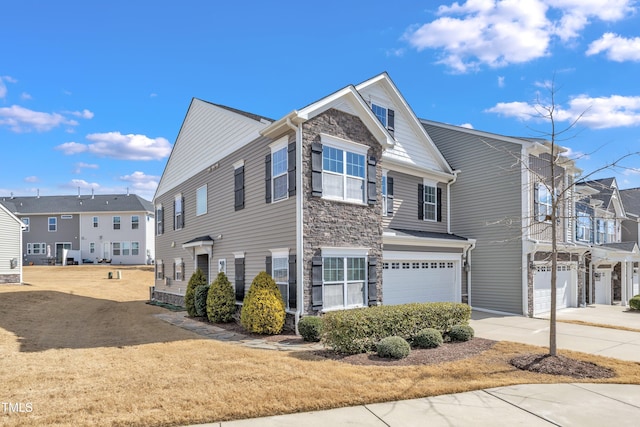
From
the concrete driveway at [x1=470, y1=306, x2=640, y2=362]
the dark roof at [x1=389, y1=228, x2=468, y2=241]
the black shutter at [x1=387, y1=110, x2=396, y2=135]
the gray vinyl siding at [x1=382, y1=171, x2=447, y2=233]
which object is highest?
the black shutter at [x1=387, y1=110, x2=396, y2=135]

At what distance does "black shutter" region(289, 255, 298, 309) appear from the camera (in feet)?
38.2

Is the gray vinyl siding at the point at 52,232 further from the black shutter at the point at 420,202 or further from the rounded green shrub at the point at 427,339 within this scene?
the rounded green shrub at the point at 427,339

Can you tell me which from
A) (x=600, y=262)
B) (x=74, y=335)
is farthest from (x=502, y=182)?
(x=74, y=335)

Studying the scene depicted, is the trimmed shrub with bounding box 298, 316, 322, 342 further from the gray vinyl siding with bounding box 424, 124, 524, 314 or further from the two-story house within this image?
the two-story house

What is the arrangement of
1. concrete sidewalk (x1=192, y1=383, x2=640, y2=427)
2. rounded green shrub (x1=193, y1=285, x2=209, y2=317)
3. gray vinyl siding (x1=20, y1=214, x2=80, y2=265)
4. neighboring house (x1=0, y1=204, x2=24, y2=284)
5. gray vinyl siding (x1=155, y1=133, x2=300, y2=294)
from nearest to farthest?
concrete sidewalk (x1=192, y1=383, x2=640, y2=427) → gray vinyl siding (x1=155, y1=133, x2=300, y2=294) → rounded green shrub (x1=193, y1=285, x2=209, y2=317) → neighboring house (x1=0, y1=204, x2=24, y2=284) → gray vinyl siding (x1=20, y1=214, x2=80, y2=265)

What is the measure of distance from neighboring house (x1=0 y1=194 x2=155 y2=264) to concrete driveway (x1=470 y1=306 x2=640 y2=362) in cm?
3593

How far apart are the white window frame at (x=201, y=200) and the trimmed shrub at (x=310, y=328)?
9.38 m

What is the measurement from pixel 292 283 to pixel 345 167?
4053mm

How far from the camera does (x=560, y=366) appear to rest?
8.31m

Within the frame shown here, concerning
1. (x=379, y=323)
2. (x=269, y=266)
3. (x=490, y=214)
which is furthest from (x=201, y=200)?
(x=490, y=214)

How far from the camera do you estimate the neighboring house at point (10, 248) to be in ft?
85.5

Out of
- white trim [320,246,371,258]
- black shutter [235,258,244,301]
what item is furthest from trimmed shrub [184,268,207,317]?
white trim [320,246,371,258]

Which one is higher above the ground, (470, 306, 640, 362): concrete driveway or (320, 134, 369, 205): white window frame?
(320, 134, 369, 205): white window frame

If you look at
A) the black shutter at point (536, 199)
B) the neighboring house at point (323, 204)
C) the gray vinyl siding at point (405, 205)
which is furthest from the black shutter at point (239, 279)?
the black shutter at point (536, 199)
